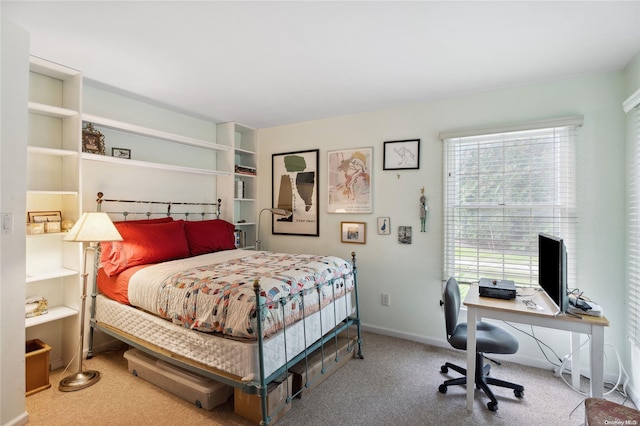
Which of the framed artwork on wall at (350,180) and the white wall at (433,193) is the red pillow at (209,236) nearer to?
the white wall at (433,193)

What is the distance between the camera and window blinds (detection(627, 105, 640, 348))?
92.1 inches

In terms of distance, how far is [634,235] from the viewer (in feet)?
7.86

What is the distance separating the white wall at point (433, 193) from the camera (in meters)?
2.62

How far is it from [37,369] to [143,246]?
114 cm

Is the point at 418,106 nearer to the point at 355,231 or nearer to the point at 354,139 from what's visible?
the point at 354,139

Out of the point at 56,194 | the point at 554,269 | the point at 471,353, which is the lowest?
the point at 471,353

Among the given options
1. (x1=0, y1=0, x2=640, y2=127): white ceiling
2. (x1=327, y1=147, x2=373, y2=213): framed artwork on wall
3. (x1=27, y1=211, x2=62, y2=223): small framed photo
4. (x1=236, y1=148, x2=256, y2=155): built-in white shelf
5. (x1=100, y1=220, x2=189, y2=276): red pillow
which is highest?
(x1=0, y1=0, x2=640, y2=127): white ceiling

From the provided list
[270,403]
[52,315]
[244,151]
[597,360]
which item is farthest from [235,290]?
[244,151]

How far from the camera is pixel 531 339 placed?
2.90m

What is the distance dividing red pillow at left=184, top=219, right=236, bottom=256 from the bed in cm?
2

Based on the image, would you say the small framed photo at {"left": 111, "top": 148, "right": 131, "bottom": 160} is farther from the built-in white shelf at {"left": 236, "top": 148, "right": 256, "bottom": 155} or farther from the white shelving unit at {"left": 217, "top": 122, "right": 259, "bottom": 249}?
the built-in white shelf at {"left": 236, "top": 148, "right": 256, "bottom": 155}

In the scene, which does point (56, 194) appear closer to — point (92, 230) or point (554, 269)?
point (92, 230)

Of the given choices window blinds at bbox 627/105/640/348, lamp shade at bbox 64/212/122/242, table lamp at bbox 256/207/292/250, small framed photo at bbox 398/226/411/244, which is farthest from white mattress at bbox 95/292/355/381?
window blinds at bbox 627/105/640/348

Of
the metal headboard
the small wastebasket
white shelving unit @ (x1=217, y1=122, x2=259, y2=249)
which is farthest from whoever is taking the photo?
white shelving unit @ (x1=217, y1=122, x2=259, y2=249)
